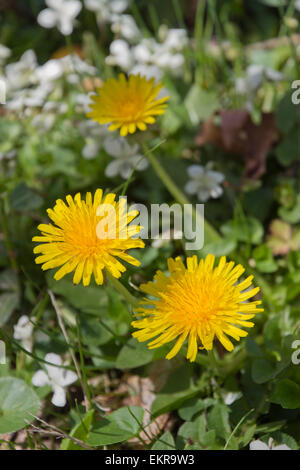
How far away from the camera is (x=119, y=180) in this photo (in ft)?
6.23

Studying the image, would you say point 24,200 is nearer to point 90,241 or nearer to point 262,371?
point 90,241

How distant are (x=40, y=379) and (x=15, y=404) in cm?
11

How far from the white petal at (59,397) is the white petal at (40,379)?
0.03 m

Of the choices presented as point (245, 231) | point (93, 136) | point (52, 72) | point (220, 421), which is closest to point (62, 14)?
point (52, 72)

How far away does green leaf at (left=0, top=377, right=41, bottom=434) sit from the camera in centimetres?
119

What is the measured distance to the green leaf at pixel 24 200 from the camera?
5.26 feet

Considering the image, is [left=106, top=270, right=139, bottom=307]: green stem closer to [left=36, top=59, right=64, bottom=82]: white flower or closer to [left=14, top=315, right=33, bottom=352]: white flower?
[left=14, top=315, right=33, bottom=352]: white flower

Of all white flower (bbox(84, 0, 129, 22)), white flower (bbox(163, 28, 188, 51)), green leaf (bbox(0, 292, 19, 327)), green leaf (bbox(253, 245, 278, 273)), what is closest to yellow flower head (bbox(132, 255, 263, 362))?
green leaf (bbox(253, 245, 278, 273))

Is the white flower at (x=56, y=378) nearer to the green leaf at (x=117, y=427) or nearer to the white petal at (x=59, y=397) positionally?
the white petal at (x=59, y=397)

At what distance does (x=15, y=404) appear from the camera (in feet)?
4.10

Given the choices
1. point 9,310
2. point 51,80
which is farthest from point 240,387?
point 51,80

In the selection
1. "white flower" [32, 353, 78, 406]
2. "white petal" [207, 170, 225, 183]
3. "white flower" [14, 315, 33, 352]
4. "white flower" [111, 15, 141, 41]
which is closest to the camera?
"white flower" [32, 353, 78, 406]

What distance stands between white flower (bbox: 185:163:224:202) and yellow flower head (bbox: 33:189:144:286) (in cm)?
66

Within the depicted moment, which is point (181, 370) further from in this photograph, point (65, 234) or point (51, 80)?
point (51, 80)
